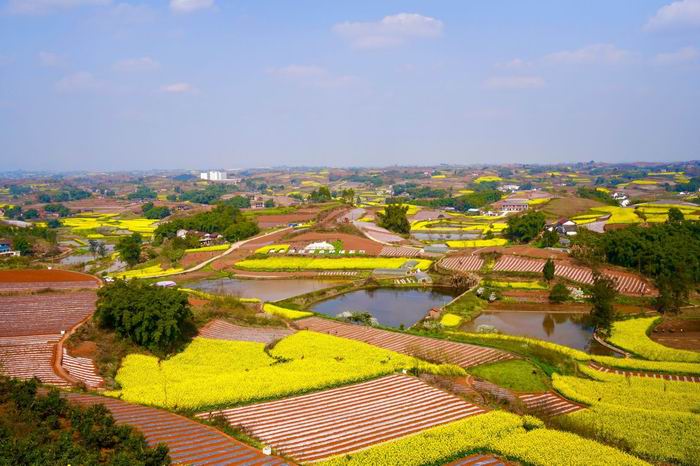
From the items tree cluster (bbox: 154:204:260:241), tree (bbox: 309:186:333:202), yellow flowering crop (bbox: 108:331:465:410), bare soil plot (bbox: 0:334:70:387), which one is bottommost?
yellow flowering crop (bbox: 108:331:465:410)

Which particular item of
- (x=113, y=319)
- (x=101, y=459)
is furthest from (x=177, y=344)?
(x=101, y=459)

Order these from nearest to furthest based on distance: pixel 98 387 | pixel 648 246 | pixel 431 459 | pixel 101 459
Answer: pixel 101 459
pixel 431 459
pixel 98 387
pixel 648 246

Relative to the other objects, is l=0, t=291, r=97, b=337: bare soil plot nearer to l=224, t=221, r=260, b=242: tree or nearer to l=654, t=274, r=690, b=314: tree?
l=654, t=274, r=690, b=314: tree

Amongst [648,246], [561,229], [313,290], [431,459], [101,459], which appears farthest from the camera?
[561,229]

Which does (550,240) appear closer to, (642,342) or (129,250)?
(642,342)

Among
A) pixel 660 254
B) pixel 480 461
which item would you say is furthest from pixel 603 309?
pixel 480 461

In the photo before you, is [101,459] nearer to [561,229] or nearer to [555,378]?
[555,378]

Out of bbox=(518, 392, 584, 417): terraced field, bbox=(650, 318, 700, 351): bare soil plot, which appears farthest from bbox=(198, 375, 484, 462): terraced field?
bbox=(650, 318, 700, 351): bare soil plot
